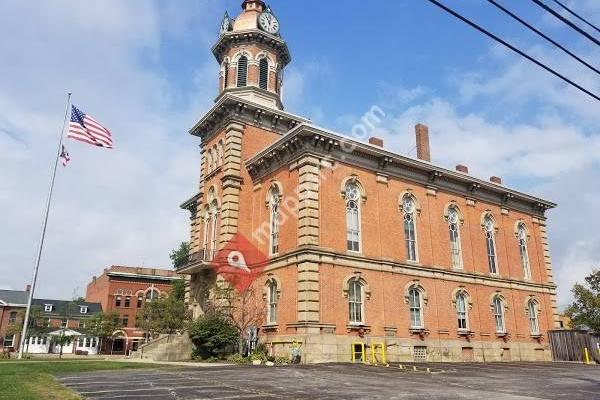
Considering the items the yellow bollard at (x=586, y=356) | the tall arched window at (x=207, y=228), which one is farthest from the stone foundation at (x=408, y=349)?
the tall arched window at (x=207, y=228)

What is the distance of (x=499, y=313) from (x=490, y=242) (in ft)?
16.5

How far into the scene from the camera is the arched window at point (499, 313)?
33.4 meters

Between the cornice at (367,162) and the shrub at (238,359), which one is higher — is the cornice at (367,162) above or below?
above

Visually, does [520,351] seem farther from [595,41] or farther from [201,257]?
[595,41]

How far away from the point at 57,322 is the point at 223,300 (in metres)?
54.7

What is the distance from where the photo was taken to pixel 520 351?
1320 inches

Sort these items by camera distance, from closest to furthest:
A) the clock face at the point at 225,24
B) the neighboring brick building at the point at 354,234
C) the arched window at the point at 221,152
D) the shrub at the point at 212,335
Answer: the neighboring brick building at the point at 354,234 → the shrub at the point at 212,335 → the arched window at the point at 221,152 → the clock face at the point at 225,24

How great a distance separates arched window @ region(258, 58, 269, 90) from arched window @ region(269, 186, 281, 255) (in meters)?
9.40

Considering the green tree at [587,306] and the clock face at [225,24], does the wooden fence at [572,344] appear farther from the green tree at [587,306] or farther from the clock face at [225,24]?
the clock face at [225,24]

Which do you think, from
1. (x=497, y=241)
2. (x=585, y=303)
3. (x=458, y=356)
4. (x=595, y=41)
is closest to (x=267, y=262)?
(x=458, y=356)

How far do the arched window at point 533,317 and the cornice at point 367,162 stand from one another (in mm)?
7312

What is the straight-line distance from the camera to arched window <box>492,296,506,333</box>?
3338cm

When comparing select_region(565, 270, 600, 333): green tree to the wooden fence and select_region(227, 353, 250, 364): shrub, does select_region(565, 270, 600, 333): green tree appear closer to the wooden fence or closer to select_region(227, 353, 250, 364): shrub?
the wooden fence

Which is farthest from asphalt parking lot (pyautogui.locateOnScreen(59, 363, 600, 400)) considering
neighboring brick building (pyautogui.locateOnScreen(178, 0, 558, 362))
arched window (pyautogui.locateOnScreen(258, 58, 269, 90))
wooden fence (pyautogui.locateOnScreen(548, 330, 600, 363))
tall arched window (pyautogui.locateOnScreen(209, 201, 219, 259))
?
arched window (pyautogui.locateOnScreen(258, 58, 269, 90))
